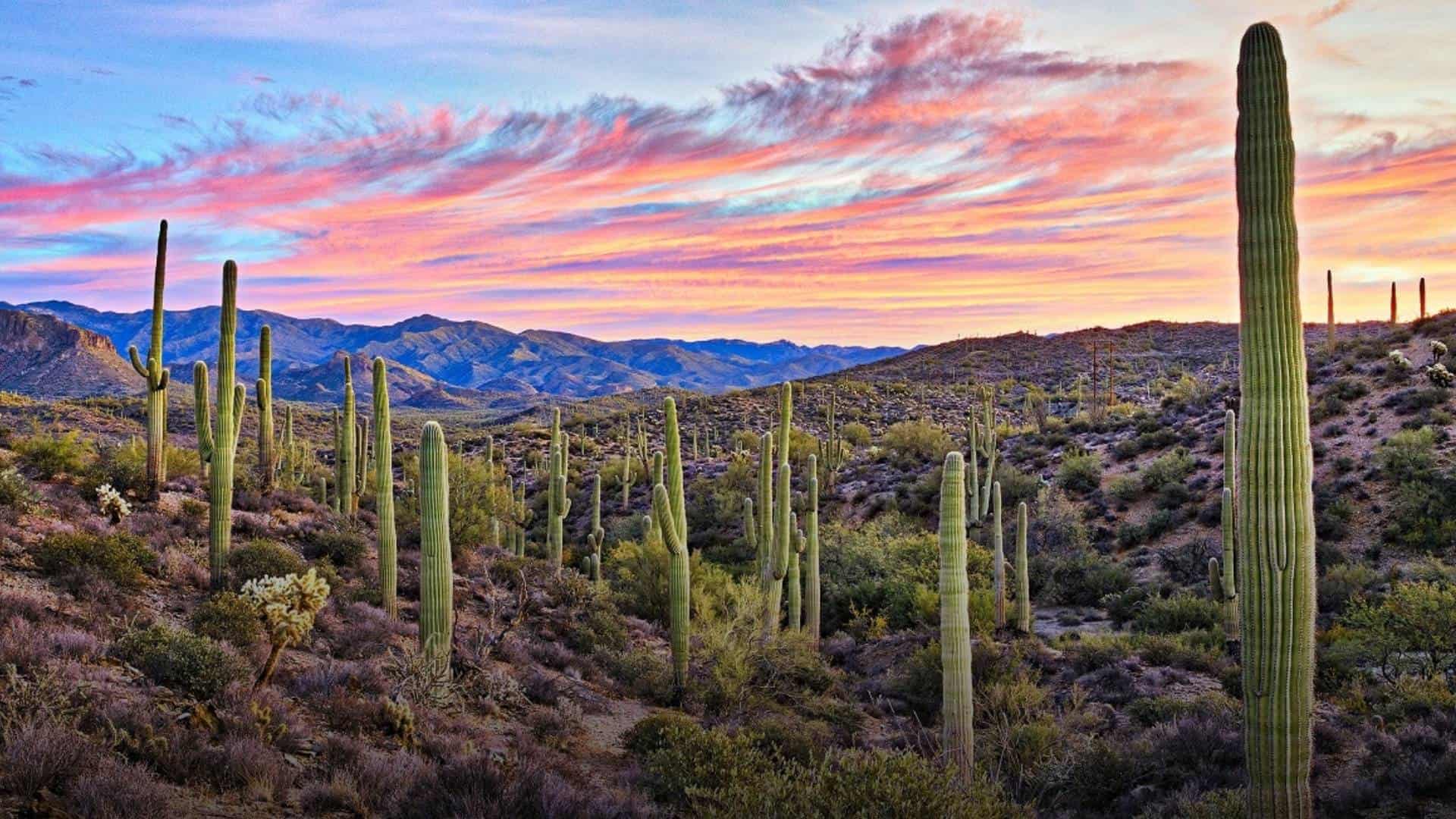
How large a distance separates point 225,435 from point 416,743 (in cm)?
656

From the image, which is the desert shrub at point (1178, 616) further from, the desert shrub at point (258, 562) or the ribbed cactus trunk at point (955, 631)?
the desert shrub at point (258, 562)

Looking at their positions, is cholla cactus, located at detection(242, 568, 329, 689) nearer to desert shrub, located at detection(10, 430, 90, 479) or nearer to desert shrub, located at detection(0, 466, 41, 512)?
desert shrub, located at detection(0, 466, 41, 512)

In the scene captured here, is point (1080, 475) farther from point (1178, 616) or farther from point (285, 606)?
point (285, 606)

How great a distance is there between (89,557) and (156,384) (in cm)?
499

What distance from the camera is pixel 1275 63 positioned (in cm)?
648

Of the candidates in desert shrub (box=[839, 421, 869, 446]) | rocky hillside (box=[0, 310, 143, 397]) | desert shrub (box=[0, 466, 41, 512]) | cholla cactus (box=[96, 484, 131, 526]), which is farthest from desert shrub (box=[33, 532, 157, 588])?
rocky hillside (box=[0, 310, 143, 397])

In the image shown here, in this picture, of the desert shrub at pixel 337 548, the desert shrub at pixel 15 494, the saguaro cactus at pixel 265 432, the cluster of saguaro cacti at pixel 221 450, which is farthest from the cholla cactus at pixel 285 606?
the saguaro cactus at pixel 265 432

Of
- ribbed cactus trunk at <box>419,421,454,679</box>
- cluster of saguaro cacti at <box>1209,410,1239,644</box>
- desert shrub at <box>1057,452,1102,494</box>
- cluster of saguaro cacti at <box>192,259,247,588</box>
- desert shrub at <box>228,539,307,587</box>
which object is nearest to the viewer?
ribbed cactus trunk at <box>419,421,454,679</box>

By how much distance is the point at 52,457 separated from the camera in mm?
17328

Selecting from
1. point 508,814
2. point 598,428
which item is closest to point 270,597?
point 508,814

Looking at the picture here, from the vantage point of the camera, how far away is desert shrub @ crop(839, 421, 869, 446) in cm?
4541

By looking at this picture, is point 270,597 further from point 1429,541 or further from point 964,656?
point 1429,541

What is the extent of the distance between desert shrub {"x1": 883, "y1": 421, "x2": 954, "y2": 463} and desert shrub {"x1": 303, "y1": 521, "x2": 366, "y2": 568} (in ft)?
74.5

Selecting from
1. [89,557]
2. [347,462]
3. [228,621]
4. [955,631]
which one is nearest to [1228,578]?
[955,631]
